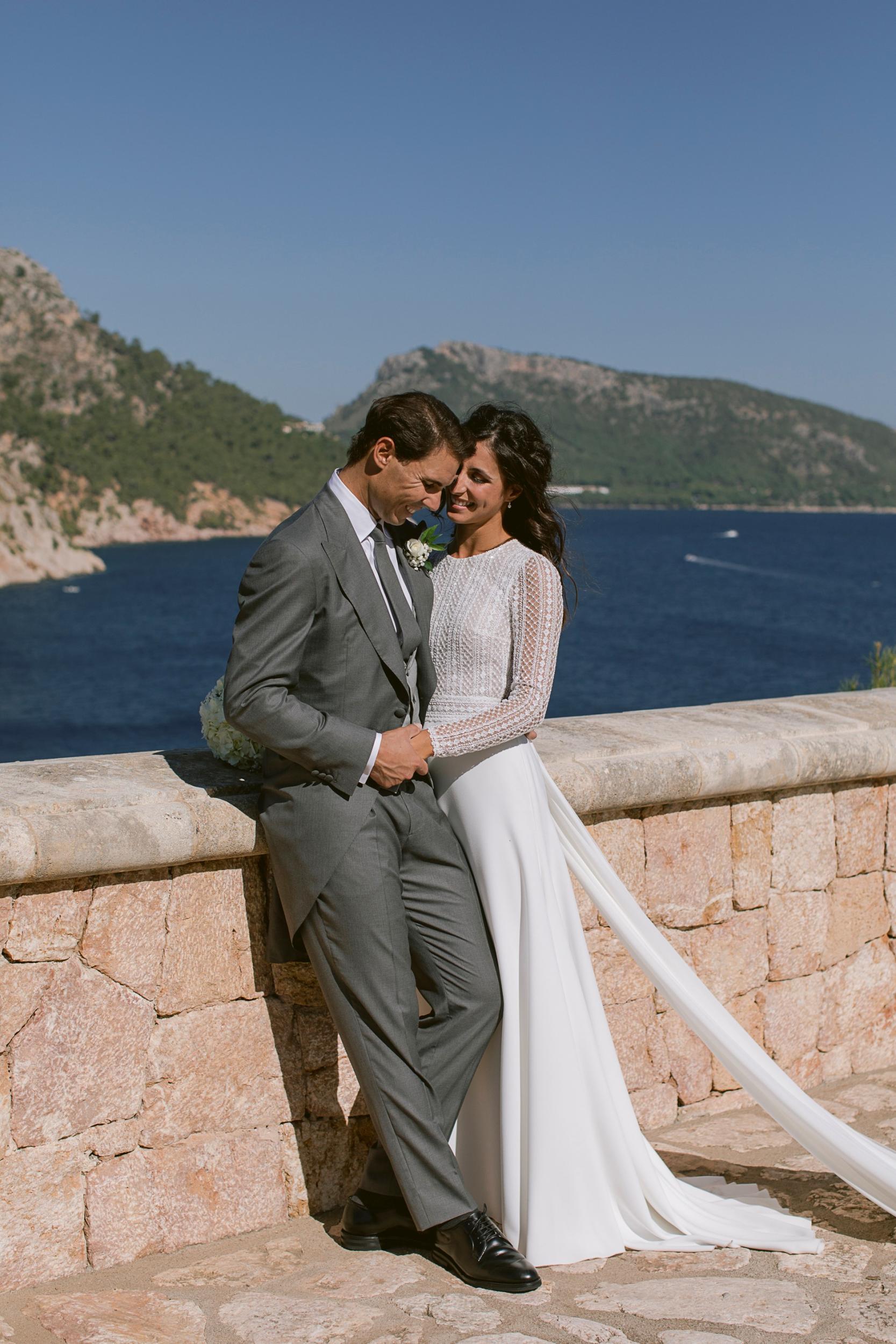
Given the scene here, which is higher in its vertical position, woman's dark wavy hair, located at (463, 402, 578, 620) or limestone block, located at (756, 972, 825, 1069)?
woman's dark wavy hair, located at (463, 402, 578, 620)

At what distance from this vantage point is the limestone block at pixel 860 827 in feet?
13.0

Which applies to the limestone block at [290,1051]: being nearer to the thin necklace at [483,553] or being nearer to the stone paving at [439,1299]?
the stone paving at [439,1299]

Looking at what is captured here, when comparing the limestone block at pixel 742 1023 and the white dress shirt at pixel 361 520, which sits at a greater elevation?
the white dress shirt at pixel 361 520

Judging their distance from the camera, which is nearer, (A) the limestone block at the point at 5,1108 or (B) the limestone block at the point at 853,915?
(A) the limestone block at the point at 5,1108

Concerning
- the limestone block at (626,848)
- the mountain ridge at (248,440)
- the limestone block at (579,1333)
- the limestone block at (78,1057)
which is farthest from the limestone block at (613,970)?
the mountain ridge at (248,440)

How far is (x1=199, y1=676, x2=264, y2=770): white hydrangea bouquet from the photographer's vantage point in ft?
9.96

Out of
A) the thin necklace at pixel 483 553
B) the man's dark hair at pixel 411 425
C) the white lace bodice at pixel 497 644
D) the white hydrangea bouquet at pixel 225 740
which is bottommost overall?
the white hydrangea bouquet at pixel 225 740

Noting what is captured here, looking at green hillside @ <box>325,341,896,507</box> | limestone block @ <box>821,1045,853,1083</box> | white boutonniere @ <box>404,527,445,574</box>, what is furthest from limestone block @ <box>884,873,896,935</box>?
green hillside @ <box>325,341,896,507</box>

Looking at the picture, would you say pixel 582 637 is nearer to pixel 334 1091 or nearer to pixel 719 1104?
pixel 719 1104

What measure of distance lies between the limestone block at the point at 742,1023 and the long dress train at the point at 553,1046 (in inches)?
28.8

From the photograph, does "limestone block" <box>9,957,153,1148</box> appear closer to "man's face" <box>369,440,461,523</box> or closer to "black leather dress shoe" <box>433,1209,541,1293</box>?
"black leather dress shoe" <box>433,1209,541,1293</box>

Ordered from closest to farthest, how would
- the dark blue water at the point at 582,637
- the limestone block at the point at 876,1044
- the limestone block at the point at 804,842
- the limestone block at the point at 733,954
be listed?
the limestone block at the point at 733,954 < the limestone block at the point at 804,842 < the limestone block at the point at 876,1044 < the dark blue water at the point at 582,637

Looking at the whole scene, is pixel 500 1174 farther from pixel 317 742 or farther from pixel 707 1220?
pixel 317 742

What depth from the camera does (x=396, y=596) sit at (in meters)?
2.82
